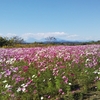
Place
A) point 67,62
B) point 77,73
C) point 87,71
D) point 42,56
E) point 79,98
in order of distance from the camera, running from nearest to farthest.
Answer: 1. point 79,98
2. point 87,71
3. point 77,73
4. point 67,62
5. point 42,56

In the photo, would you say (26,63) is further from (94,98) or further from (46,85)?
(94,98)

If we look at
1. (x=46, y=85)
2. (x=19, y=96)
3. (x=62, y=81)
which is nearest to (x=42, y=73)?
(x=46, y=85)

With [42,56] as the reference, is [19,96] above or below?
below

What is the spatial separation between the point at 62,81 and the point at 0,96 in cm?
180

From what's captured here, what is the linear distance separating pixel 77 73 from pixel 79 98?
8.22 feet

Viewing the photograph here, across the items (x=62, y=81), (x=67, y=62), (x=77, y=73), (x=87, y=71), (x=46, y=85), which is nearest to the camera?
(x=62, y=81)

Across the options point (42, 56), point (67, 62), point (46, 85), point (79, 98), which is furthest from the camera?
point (42, 56)

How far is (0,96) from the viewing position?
6.14m

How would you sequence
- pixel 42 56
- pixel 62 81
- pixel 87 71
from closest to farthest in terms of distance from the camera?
pixel 62 81, pixel 87 71, pixel 42 56

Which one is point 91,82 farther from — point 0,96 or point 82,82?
point 0,96

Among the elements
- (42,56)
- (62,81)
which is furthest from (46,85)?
(42,56)

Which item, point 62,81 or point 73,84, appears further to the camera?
point 73,84

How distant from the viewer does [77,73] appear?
8578mm

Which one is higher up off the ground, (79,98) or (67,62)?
(67,62)
